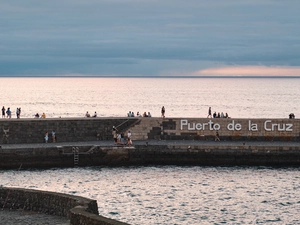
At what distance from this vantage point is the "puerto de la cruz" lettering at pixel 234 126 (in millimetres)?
49281

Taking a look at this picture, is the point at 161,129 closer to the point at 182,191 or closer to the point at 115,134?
the point at 115,134

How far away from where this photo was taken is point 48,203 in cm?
2359

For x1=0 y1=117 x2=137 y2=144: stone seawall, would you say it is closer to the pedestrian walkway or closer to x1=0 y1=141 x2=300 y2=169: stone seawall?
the pedestrian walkway

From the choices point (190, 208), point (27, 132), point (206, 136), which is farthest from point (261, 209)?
point (27, 132)

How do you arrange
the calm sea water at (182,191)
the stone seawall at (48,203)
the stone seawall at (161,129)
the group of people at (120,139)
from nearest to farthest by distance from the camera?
the stone seawall at (48,203) → the calm sea water at (182,191) → the group of people at (120,139) → the stone seawall at (161,129)

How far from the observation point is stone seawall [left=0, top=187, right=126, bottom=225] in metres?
21.7

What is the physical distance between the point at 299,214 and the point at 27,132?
22.9 metres

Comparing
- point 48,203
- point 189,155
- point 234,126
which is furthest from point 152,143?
point 48,203

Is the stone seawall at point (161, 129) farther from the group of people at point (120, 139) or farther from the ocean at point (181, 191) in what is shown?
the ocean at point (181, 191)

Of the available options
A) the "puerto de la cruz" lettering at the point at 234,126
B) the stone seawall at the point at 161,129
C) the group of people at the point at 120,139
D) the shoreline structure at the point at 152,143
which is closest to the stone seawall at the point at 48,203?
the shoreline structure at the point at 152,143

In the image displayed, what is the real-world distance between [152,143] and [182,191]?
10362 mm

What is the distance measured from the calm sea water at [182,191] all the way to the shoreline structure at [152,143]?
1.18 meters

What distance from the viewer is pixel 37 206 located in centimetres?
2386

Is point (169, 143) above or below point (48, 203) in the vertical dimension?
above
